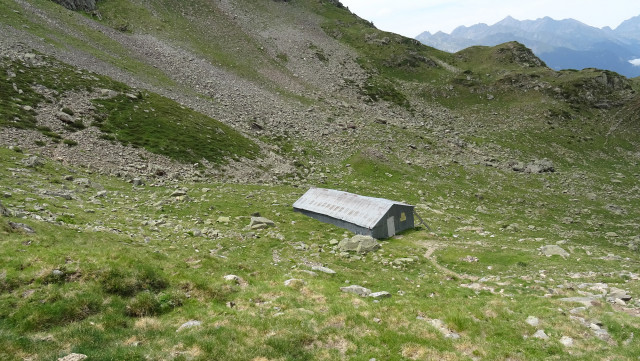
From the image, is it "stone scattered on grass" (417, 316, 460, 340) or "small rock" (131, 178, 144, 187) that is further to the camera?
"small rock" (131, 178, 144, 187)

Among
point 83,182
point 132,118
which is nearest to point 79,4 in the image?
point 132,118

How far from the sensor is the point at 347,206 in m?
40.7

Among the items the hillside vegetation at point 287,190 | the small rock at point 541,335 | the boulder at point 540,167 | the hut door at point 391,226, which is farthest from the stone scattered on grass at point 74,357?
the boulder at point 540,167

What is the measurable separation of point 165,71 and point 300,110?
3488 cm

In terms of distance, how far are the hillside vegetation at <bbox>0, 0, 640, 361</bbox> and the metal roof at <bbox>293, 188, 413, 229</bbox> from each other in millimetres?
3028

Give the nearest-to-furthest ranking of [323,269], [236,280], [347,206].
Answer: [236,280]
[323,269]
[347,206]

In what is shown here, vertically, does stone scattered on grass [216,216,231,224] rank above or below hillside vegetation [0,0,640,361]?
below

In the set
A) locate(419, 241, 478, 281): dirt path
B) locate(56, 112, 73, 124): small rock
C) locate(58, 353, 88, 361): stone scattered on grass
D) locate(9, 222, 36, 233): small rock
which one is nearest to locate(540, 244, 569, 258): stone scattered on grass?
locate(419, 241, 478, 281): dirt path

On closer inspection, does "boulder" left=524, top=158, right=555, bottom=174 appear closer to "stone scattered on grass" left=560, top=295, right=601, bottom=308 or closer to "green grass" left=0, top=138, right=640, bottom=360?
"green grass" left=0, top=138, right=640, bottom=360

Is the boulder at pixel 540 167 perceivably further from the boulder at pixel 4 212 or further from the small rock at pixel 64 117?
the small rock at pixel 64 117

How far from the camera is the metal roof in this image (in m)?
37.8

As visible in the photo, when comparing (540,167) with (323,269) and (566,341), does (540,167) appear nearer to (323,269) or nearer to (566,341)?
(323,269)

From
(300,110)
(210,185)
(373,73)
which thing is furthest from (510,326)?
(373,73)

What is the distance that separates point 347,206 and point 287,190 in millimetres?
13617
